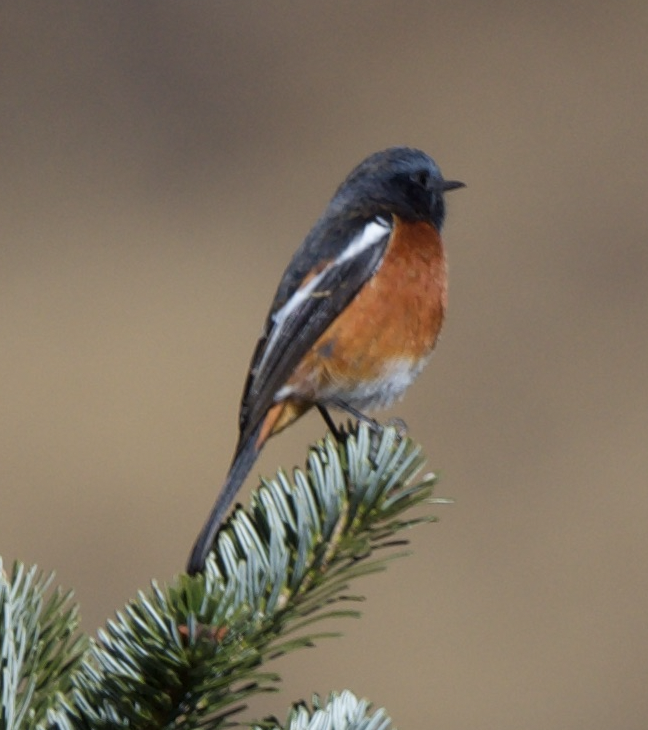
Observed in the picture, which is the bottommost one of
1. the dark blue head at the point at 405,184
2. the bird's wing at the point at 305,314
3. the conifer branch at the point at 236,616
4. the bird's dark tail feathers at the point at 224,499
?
the conifer branch at the point at 236,616

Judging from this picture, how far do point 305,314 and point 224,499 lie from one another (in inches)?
35.6

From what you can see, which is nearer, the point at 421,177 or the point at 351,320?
the point at 351,320

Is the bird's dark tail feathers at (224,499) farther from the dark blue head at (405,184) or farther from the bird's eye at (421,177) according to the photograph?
the bird's eye at (421,177)

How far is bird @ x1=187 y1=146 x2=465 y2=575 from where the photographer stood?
104 inches

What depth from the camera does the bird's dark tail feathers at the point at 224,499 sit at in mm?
1398

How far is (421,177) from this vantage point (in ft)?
10.8

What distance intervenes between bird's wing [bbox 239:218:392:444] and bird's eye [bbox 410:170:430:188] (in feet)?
1.15

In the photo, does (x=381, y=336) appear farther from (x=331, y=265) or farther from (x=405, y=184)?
(x=405, y=184)

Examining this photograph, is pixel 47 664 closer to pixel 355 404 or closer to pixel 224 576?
pixel 224 576

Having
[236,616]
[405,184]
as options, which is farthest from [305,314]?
[236,616]

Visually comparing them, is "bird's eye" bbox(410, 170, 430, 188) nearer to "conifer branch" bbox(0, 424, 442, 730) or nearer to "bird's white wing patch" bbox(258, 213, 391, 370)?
"bird's white wing patch" bbox(258, 213, 391, 370)

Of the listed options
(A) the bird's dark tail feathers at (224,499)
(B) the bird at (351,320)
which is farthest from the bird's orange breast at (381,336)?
(A) the bird's dark tail feathers at (224,499)

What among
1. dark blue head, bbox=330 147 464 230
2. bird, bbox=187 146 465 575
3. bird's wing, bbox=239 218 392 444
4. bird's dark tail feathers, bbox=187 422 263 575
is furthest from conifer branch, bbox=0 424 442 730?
dark blue head, bbox=330 147 464 230

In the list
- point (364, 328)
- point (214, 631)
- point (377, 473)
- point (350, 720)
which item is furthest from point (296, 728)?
point (364, 328)
